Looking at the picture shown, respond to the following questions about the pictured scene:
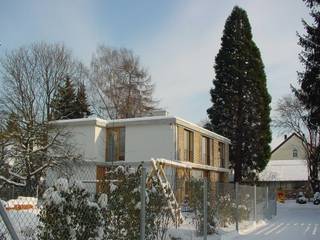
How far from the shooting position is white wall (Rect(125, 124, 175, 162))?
37.2 metres

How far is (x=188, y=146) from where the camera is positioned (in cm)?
4019

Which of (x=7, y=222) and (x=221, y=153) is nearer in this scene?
(x=7, y=222)

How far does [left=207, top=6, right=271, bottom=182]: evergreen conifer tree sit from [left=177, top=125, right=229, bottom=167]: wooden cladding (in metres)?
1.83

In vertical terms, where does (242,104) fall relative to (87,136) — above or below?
above

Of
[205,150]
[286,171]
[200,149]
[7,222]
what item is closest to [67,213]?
[7,222]

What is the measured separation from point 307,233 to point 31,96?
91.9ft

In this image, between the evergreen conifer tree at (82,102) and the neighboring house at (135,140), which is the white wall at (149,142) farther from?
the evergreen conifer tree at (82,102)

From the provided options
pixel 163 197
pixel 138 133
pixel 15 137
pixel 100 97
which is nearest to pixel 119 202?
pixel 163 197

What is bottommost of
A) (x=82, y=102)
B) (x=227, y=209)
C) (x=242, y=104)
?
(x=227, y=209)

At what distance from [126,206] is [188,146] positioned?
31255mm

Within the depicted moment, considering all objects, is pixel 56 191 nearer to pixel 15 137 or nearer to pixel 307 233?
pixel 307 233

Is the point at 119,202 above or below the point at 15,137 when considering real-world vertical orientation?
below

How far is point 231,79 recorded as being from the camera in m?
50.5

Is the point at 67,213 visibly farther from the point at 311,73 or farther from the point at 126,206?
the point at 311,73
